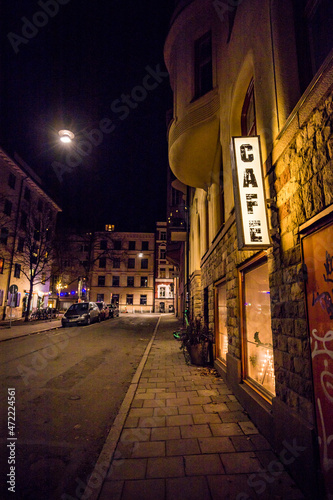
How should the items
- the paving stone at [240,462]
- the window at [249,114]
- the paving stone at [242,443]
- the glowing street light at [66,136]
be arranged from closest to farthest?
the paving stone at [240,462] → the paving stone at [242,443] → the window at [249,114] → the glowing street light at [66,136]

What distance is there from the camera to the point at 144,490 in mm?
2449

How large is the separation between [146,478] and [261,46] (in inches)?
244

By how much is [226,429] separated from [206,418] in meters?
0.42

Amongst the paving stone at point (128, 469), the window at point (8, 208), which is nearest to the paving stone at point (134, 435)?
the paving stone at point (128, 469)

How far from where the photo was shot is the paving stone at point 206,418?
151 inches

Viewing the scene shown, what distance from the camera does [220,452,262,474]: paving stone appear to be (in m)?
2.74

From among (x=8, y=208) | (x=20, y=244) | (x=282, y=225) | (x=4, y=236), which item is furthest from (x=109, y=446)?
(x=20, y=244)

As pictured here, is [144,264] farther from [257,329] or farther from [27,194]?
[257,329]

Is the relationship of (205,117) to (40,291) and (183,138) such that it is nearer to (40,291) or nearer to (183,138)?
(183,138)

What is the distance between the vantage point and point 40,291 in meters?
31.2

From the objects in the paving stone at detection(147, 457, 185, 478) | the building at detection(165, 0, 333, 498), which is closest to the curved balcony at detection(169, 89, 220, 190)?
the building at detection(165, 0, 333, 498)

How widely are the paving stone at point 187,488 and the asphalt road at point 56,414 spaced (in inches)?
33.8

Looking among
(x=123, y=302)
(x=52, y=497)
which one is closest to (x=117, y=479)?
(x=52, y=497)

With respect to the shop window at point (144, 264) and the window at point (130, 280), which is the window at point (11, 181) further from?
the shop window at point (144, 264)
